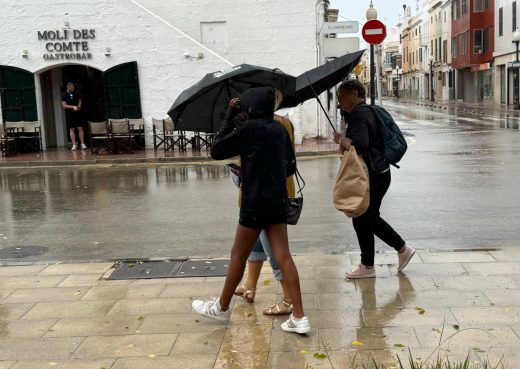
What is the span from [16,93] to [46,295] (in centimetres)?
1499

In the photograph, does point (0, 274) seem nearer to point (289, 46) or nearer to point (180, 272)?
point (180, 272)

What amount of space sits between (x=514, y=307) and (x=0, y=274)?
4.67 meters

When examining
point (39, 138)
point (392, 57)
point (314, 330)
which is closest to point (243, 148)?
point (314, 330)

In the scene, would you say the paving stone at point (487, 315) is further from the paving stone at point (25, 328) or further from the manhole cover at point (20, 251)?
the manhole cover at point (20, 251)

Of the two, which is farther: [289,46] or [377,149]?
[289,46]

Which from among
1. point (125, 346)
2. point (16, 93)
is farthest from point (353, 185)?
point (16, 93)

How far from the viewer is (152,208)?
9.78m

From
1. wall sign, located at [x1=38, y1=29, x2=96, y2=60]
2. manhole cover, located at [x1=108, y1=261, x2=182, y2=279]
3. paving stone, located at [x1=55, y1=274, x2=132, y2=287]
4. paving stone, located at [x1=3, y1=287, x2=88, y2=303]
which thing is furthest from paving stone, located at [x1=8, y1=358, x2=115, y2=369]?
wall sign, located at [x1=38, y1=29, x2=96, y2=60]

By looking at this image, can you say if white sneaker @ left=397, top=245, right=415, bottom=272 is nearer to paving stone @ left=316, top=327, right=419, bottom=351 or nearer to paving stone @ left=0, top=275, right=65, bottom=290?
paving stone @ left=316, top=327, right=419, bottom=351

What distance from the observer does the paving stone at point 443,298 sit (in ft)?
16.0

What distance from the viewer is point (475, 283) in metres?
5.36

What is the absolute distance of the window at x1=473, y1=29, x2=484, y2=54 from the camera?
50.3m

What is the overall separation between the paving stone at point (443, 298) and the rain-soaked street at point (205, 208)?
5.70ft

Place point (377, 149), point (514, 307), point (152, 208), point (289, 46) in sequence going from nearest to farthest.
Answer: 1. point (514, 307)
2. point (377, 149)
3. point (152, 208)
4. point (289, 46)
